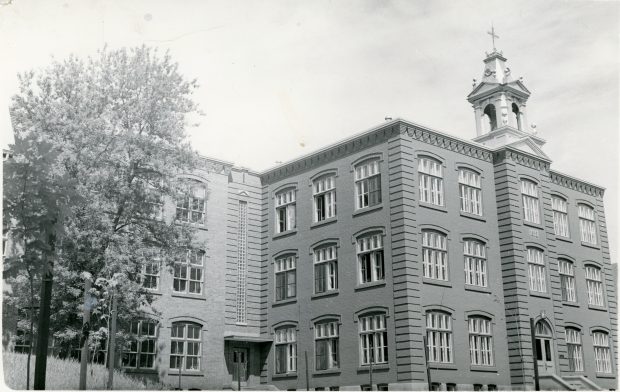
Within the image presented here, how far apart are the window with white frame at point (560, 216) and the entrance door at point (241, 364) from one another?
15980mm

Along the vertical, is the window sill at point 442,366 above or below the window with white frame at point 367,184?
below

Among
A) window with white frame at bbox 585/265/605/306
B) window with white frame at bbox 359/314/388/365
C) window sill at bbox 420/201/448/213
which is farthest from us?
window with white frame at bbox 585/265/605/306

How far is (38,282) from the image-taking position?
21.4 metres

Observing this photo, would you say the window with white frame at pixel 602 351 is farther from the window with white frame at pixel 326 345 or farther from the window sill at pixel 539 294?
the window with white frame at pixel 326 345

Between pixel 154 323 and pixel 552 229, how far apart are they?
18947 mm

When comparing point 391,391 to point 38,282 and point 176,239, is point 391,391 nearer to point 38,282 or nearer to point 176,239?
point 176,239

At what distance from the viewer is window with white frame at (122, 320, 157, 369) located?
1163 inches

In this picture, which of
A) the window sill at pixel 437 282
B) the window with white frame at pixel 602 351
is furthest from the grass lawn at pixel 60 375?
the window with white frame at pixel 602 351

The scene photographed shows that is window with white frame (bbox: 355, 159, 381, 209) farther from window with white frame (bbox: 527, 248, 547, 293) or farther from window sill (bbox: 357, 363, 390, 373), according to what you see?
window with white frame (bbox: 527, 248, 547, 293)

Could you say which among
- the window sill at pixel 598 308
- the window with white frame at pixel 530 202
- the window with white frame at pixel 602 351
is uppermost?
the window with white frame at pixel 530 202

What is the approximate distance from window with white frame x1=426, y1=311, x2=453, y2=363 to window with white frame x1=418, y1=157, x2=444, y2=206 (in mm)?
4803

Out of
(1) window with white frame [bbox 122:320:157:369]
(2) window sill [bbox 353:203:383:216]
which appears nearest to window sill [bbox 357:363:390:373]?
(2) window sill [bbox 353:203:383:216]

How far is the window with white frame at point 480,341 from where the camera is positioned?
30.3 m

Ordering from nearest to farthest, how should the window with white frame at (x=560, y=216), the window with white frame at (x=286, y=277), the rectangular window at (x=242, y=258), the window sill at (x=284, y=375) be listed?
the window sill at (x=284, y=375) → the window with white frame at (x=286, y=277) → the rectangular window at (x=242, y=258) → the window with white frame at (x=560, y=216)
